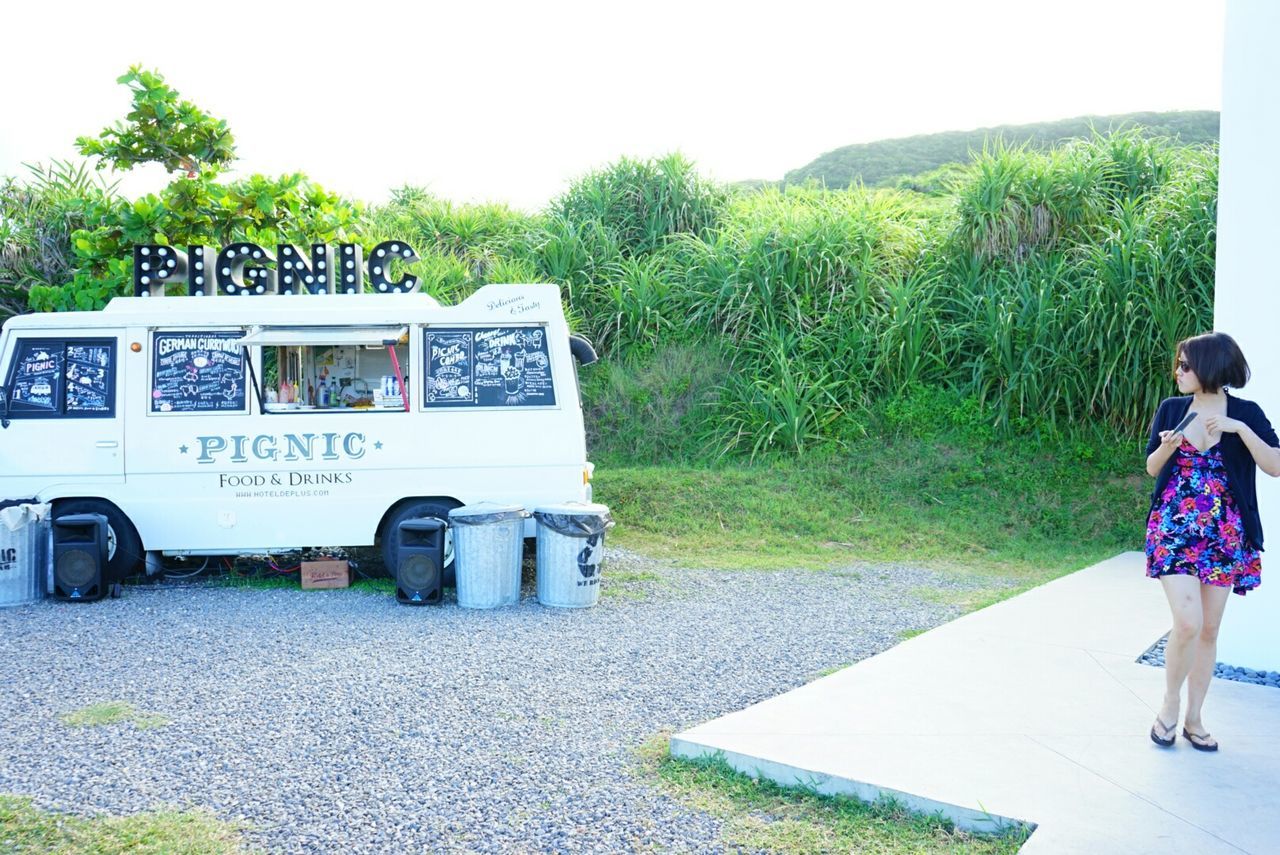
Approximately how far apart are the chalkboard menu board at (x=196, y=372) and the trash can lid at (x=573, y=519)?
2619mm

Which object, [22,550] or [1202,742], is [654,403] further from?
[1202,742]

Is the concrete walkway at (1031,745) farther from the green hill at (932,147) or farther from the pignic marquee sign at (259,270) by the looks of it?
the green hill at (932,147)

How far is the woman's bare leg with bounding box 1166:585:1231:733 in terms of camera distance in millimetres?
4371

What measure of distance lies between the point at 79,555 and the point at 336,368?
2.36 m

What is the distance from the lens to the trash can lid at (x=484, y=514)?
783 centimetres

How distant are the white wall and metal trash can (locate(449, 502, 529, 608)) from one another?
4669 mm

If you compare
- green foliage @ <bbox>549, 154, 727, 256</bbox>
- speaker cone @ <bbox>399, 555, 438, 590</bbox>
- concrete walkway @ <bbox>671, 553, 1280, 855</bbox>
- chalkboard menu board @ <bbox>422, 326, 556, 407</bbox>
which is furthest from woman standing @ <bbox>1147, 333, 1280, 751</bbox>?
green foliage @ <bbox>549, 154, 727, 256</bbox>

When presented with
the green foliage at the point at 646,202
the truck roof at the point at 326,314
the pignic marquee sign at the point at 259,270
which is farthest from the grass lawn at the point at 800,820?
the green foliage at the point at 646,202

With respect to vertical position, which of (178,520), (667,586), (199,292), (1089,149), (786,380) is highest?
(1089,149)

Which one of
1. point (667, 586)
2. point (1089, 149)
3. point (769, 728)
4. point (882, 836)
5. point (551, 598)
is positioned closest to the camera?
point (882, 836)

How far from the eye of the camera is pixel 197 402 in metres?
8.39

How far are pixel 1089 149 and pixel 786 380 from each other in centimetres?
583

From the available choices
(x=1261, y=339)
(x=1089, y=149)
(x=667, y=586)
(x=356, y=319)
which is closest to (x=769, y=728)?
(x=1261, y=339)

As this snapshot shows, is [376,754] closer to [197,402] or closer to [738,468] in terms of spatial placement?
[197,402]
